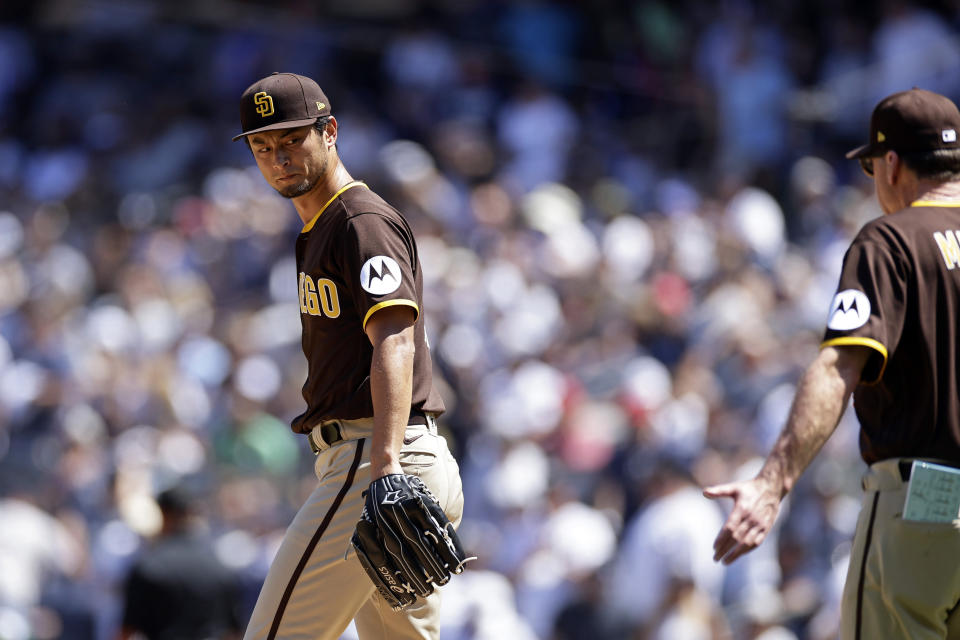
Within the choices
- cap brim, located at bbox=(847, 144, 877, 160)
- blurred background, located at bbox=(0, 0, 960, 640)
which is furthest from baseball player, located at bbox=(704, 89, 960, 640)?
blurred background, located at bbox=(0, 0, 960, 640)

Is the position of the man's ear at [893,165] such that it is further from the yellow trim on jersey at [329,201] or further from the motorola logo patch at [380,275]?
the yellow trim on jersey at [329,201]

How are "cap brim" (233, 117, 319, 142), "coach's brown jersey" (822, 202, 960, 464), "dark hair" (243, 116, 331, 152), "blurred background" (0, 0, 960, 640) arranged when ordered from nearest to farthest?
"coach's brown jersey" (822, 202, 960, 464), "cap brim" (233, 117, 319, 142), "dark hair" (243, 116, 331, 152), "blurred background" (0, 0, 960, 640)

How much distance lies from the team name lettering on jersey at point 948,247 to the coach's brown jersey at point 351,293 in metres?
1.46

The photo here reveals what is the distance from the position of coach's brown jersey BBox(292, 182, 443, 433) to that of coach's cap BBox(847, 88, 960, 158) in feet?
4.73

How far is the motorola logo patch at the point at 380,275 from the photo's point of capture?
3.99 meters

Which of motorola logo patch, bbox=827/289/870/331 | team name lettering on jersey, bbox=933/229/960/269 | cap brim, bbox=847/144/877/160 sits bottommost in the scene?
motorola logo patch, bbox=827/289/870/331

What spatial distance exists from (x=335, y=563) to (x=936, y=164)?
2067 millimetres

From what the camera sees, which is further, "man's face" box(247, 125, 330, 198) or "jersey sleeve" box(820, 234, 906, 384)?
"man's face" box(247, 125, 330, 198)

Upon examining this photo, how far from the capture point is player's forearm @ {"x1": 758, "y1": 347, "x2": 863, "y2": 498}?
11.4ft

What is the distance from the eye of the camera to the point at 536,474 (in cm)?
981

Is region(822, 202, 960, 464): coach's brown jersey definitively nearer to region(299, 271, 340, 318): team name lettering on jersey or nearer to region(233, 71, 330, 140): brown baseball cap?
region(299, 271, 340, 318): team name lettering on jersey

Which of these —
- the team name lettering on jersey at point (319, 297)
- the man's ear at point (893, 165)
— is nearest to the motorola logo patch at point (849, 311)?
the man's ear at point (893, 165)

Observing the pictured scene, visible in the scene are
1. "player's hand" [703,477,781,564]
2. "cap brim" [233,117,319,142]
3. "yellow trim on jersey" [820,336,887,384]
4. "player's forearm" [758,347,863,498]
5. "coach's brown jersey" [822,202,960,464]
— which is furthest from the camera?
"cap brim" [233,117,319,142]

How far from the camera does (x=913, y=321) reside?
383 centimetres
